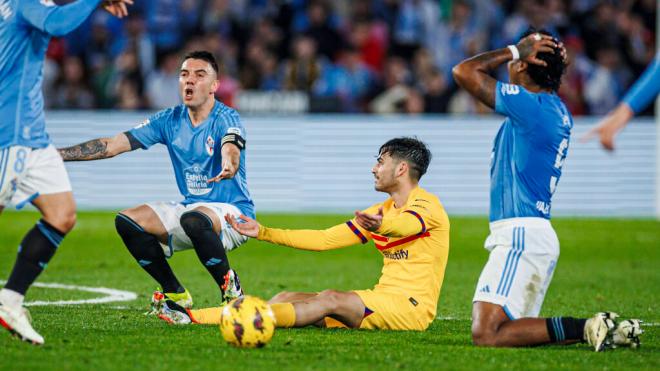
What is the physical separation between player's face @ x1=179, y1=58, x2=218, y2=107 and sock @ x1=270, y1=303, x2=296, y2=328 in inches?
97.3

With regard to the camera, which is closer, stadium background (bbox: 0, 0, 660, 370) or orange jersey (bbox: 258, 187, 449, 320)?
orange jersey (bbox: 258, 187, 449, 320)

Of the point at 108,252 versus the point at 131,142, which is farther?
the point at 108,252

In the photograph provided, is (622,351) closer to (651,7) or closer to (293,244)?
(293,244)

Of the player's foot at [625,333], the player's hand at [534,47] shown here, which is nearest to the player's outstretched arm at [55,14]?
the player's hand at [534,47]

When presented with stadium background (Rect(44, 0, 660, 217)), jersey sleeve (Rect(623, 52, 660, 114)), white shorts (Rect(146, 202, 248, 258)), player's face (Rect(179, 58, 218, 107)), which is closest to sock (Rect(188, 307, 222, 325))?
white shorts (Rect(146, 202, 248, 258))

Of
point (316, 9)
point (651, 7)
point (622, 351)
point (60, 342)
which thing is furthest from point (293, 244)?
point (651, 7)

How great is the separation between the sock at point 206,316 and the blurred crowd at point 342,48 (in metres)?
13.9

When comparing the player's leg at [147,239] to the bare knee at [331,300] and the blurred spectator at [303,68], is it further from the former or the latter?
the blurred spectator at [303,68]

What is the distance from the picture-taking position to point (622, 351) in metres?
7.30

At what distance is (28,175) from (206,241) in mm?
1821

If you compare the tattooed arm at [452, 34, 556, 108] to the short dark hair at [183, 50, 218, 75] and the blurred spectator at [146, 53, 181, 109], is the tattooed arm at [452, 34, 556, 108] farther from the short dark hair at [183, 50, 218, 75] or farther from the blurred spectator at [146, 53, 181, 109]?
the blurred spectator at [146, 53, 181, 109]

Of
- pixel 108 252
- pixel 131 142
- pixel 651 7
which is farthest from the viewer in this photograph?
pixel 651 7

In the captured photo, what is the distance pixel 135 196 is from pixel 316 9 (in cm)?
575

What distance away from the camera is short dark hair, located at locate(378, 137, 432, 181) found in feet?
27.8
